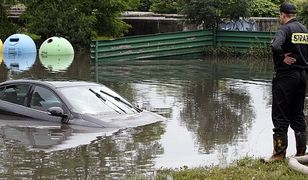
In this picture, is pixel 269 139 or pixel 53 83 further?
pixel 53 83

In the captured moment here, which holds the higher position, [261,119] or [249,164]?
[249,164]

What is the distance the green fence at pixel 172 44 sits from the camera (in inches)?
1019

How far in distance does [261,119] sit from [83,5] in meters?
19.9

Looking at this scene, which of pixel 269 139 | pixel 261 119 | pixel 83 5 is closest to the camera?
pixel 269 139

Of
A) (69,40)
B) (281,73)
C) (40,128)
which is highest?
(281,73)

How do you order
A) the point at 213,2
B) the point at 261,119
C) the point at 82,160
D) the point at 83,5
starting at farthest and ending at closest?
the point at 83,5 → the point at 213,2 → the point at 261,119 → the point at 82,160

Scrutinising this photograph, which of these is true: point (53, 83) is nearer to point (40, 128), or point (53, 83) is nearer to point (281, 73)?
point (40, 128)

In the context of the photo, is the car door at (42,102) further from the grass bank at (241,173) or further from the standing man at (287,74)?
the standing man at (287,74)

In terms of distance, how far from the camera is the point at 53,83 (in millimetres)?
11898

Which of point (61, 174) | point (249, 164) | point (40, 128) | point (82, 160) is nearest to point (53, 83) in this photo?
point (40, 128)

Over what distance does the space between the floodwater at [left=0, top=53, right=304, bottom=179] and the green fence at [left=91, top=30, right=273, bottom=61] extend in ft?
19.4

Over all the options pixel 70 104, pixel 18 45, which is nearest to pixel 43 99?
pixel 70 104

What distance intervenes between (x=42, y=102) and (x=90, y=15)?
20.6 m

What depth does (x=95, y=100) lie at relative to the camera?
38.8 feet
